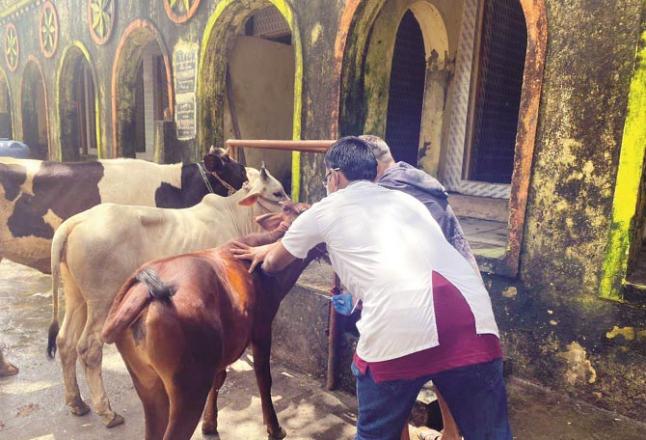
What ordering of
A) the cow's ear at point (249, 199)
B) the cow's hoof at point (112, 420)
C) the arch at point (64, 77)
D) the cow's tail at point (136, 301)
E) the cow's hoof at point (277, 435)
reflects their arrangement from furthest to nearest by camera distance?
the arch at point (64, 77)
the cow's ear at point (249, 199)
the cow's hoof at point (112, 420)
the cow's hoof at point (277, 435)
the cow's tail at point (136, 301)

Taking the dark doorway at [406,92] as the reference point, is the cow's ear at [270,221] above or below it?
below

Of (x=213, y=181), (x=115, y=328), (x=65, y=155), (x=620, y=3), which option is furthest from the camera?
(x=65, y=155)

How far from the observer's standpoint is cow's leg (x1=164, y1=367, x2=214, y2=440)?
2434 millimetres

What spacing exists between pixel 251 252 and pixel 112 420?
1.70 meters

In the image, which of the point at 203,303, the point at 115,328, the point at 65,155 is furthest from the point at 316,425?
the point at 65,155

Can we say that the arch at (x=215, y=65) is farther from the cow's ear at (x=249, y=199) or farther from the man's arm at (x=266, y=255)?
the man's arm at (x=266, y=255)

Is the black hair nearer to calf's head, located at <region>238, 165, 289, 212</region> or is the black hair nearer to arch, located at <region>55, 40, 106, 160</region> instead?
calf's head, located at <region>238, 165, 289, 212</region>

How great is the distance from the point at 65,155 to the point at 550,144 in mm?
11193

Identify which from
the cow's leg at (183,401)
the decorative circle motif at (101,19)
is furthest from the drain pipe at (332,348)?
the decorative circle motif at (101,19)

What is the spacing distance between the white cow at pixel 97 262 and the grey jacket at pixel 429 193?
145 cm

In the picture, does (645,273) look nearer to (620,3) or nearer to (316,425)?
(620,3)

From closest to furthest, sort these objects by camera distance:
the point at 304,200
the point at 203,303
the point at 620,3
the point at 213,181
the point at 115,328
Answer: the point at 115,328
the point at 203,303
the point at 620,3
the point at 213,181
the point at 304,200

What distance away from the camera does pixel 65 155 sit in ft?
38.4

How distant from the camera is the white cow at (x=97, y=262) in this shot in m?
3.51
